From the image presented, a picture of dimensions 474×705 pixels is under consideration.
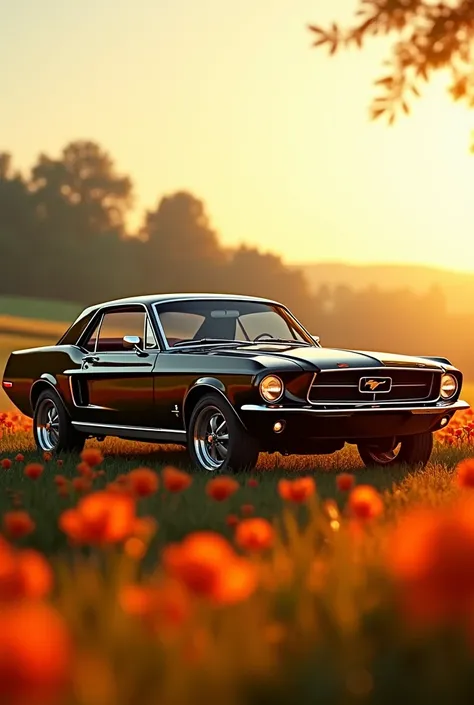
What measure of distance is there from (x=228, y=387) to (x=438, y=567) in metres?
6.76

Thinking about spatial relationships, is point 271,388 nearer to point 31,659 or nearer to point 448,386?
point 448,386

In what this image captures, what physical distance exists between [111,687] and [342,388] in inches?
265

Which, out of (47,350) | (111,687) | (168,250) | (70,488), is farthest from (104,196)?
(111,687)

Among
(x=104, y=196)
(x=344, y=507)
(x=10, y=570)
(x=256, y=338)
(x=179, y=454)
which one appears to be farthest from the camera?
(x=104, y=196)

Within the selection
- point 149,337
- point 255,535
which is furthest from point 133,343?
point 255,535

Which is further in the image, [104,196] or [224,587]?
[104,196]

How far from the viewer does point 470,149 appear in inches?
374

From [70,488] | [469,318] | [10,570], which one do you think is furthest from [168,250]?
[10,570]

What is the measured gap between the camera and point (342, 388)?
9.12 metres

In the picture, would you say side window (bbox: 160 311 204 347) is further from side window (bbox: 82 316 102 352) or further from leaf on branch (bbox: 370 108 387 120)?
leaf on branch (bbox: 370 108 387 120)

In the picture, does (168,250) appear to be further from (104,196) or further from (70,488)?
(70,488)

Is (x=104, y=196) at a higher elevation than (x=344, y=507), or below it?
higher

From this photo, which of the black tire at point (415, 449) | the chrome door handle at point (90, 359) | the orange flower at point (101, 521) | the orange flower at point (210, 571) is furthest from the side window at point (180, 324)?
the orange flower at point (210, 571)

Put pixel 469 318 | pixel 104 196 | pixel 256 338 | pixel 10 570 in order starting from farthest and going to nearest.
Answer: pixel 104 196, pixel 469 318, pixel 256 338, pixel 10 570
